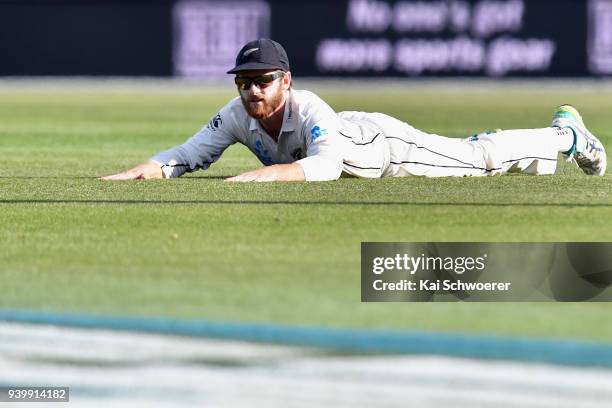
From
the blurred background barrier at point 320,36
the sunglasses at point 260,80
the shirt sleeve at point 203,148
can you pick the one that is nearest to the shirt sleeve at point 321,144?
the sunglasses at point 260,80

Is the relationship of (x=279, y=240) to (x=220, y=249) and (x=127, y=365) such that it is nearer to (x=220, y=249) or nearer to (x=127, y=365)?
(x=220, y=249)

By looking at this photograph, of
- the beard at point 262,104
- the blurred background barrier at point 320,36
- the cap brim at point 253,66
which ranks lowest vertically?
the blurred background barrier at point 320,36

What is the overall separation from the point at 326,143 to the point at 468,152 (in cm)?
124

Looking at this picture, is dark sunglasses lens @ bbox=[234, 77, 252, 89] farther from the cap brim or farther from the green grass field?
the green grass field

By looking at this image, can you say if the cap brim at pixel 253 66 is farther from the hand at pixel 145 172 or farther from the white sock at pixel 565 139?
the white sock at pixel 565 139

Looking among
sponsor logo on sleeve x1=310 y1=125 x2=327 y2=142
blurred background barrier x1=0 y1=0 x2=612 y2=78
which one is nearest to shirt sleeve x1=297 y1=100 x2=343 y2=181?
sponsor logo on sleeve x1=310 y1=125 x2=327 y2=142

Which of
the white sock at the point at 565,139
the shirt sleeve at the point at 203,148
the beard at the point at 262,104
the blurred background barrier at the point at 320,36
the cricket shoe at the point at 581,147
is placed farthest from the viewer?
the blurred background barrier at the point at 320,36

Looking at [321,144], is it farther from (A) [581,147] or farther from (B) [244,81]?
(A) [581,147]

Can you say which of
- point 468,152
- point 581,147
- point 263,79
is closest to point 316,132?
point 263,79

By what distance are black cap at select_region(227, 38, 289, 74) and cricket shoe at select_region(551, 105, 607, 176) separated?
7.31 ft

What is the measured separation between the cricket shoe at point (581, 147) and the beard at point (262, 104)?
7.21 ft

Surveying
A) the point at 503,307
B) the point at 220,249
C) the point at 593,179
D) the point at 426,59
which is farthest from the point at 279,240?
the point at 426,59

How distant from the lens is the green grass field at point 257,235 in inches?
198

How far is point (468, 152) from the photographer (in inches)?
374
